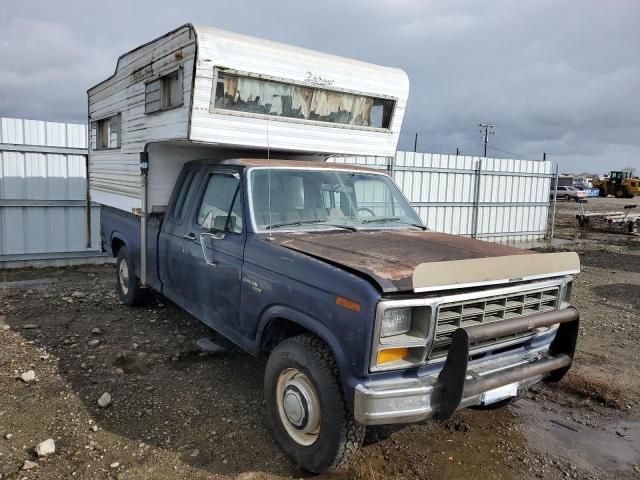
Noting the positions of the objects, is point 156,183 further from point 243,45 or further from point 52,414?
point 52,414

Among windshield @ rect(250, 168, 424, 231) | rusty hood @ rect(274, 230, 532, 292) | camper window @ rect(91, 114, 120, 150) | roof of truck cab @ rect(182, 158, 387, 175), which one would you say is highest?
camper window @ rect(91, 114, 120, 150)

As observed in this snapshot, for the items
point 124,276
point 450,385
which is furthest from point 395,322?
point 124,276

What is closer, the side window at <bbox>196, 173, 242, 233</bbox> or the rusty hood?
the rusty hood

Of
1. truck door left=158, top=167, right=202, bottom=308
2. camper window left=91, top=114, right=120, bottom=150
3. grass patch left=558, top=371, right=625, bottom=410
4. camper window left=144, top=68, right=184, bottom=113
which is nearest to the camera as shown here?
grass patch left=558, top=371, right=625, bottom=410

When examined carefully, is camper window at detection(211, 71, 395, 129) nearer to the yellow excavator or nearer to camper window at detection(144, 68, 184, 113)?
camper window at detection(144, 68, 184, 113)

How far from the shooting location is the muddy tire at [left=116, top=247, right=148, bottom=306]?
20.8 ft

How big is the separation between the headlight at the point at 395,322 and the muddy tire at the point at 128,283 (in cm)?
428

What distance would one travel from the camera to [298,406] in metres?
3.28

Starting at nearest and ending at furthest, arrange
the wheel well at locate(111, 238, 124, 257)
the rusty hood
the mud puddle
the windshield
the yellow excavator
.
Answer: the rusty hood, the mud puddle, the windshield, the wheel well at locate(111, 238, 124, 257), the yellow excavator

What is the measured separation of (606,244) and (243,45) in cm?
1601

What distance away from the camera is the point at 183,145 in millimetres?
5508

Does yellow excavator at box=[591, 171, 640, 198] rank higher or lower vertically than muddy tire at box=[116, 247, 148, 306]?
higher

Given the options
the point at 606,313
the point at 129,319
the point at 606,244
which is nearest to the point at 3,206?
the point at 129,319

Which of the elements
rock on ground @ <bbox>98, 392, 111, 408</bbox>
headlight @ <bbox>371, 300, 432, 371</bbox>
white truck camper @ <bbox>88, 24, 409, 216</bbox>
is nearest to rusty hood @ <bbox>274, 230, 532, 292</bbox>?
headlight @ <bbox>371, 300, 432, 371</bbox>
